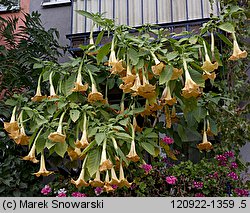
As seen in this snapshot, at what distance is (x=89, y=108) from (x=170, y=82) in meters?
0.80

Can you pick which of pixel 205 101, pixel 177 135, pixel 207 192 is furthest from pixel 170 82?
pixel 207 192

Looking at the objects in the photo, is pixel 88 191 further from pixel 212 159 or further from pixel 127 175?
pixel 212 159

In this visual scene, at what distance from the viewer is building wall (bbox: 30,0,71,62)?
6426 mm

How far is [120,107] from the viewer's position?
3830 mm

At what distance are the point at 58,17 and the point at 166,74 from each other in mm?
4004

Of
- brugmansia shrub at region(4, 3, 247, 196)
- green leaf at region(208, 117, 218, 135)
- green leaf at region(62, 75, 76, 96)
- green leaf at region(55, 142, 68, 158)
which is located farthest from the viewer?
green leaf at region(208, 117, 218, 135)

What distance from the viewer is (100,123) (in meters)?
3.33

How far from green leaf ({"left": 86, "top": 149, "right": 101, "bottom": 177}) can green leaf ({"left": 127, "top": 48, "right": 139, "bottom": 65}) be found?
0.82m

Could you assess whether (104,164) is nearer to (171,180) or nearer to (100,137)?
(100,137)

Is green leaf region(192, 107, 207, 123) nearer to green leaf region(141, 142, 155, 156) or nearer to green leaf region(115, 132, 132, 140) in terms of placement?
green leaf region(141, 142, 155, 156)

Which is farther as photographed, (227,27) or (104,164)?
(227,27)

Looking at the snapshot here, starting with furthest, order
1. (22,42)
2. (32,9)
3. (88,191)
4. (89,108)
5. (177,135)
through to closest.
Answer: (32,9), (22,42), (88,191), (177,135), (89,108)

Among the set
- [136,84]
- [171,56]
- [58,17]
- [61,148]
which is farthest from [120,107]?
[58,17]

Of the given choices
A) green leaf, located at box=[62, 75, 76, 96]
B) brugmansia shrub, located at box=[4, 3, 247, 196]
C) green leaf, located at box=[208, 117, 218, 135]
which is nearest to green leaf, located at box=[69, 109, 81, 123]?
brugmansia shrub, located at box=[4, 3, 247, 196]
